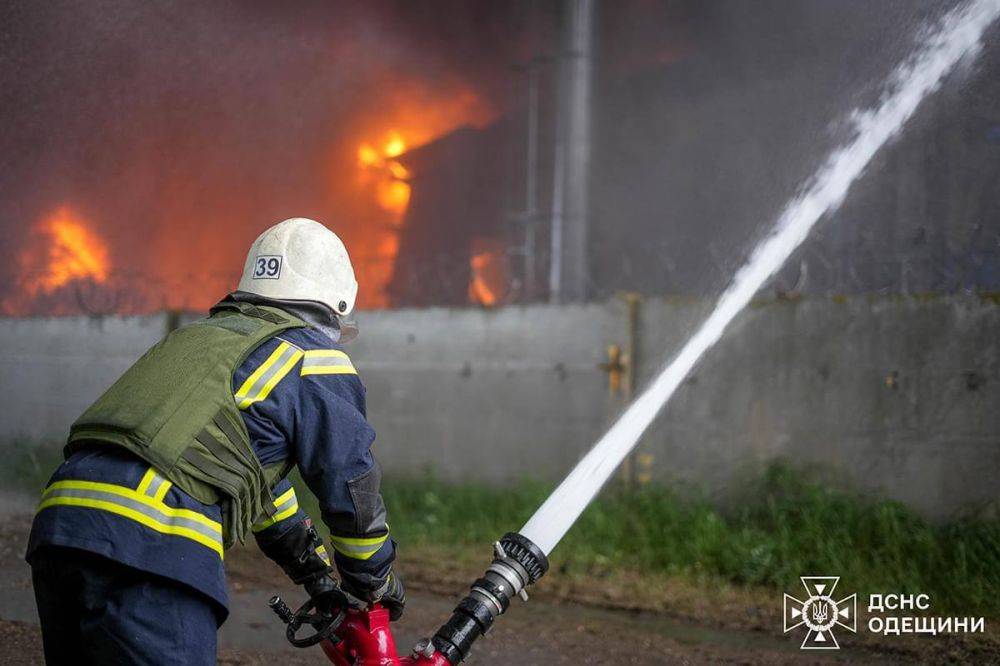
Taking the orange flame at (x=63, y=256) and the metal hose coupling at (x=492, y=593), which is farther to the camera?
the orange flame at (x=63, y=256)

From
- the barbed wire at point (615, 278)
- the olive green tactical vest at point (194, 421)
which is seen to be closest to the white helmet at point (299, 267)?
the olive green tactical vest at point (194, 421)

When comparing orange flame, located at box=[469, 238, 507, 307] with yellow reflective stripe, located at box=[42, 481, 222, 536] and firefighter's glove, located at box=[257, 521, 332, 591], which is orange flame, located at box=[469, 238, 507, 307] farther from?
yellow reflective stripe, located at box=[42, 481, 222, 536]

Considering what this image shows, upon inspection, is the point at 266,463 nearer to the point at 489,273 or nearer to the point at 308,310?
the point at 308,310

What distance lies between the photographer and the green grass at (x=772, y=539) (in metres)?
4.99

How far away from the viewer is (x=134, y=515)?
6.84ft

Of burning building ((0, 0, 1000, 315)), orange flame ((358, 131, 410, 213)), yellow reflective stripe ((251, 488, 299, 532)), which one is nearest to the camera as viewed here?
yellow reflective stripe ((251, 488, 299, 532))

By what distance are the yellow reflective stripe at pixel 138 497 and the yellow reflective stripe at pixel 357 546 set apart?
0.33 metres

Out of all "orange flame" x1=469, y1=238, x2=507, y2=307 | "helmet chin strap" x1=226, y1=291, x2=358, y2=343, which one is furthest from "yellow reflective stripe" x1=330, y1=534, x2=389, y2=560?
"orange flame" x1=469, y1=238, x2=507, y2=307

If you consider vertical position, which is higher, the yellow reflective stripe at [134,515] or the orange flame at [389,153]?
the orange flame at [389,153]

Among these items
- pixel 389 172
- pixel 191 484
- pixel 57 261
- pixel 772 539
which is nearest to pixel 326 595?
pixel 191 484

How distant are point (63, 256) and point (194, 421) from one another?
21.0ft

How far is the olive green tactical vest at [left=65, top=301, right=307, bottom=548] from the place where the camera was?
2119 millimetres

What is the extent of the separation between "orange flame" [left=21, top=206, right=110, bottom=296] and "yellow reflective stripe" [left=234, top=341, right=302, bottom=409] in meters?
5.62

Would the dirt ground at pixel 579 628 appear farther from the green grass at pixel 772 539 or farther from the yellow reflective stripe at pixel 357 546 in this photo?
the yellow reflective stripe at pixel 357 546
